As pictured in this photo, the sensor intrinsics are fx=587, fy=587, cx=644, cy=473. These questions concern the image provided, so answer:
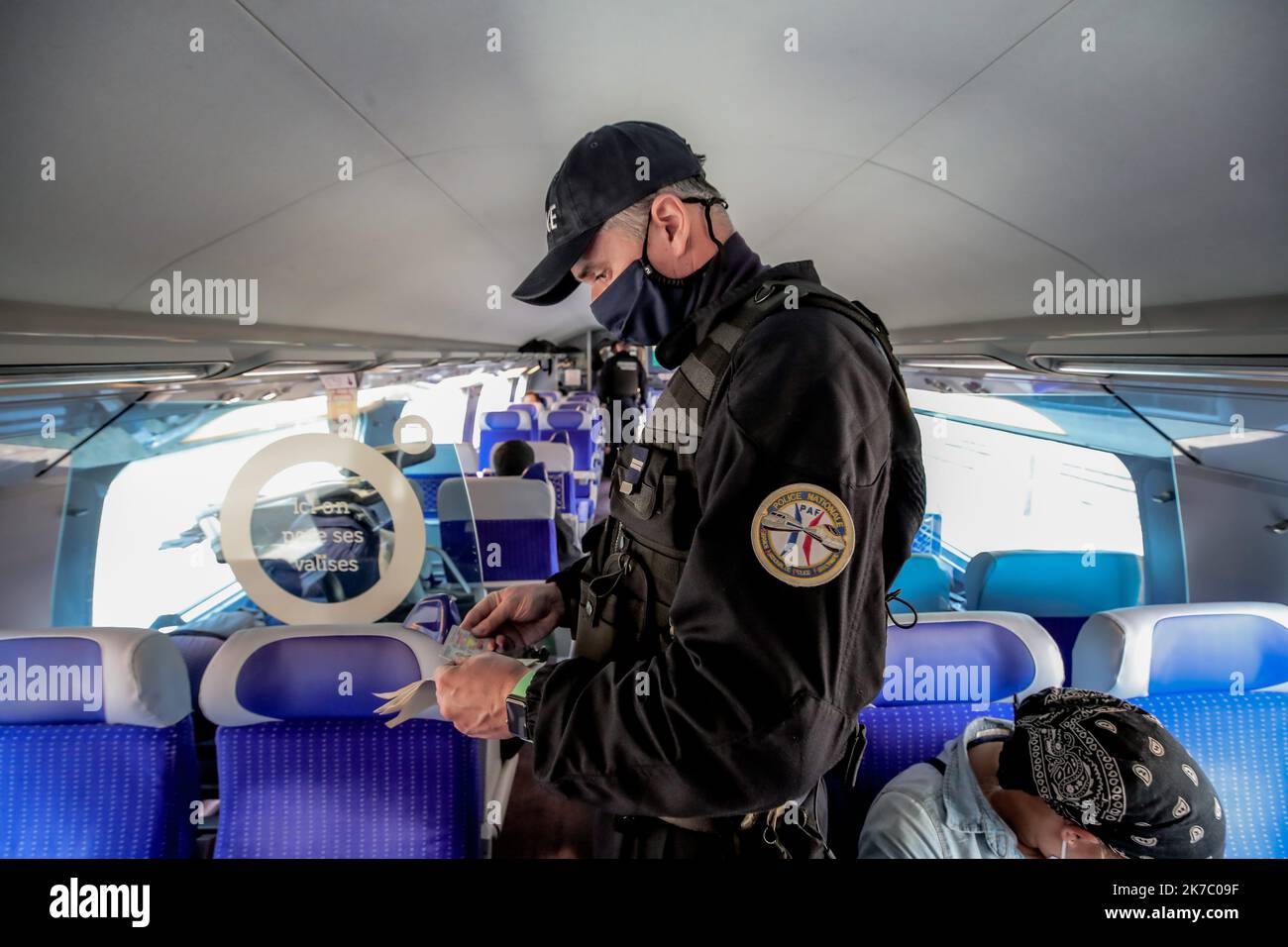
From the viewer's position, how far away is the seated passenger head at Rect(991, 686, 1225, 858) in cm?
146

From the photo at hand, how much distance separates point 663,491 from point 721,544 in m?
0.26

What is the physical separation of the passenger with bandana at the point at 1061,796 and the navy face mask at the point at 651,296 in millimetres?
1438

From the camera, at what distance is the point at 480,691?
3.55ft

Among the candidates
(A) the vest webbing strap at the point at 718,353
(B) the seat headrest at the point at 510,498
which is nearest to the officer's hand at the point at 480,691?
(A) the vest webbing strap at the point at 718,353

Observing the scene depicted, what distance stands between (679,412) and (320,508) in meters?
1.62

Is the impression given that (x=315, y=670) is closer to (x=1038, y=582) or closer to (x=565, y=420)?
(x=1038, y=582)

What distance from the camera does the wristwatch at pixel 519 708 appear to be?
101 cm

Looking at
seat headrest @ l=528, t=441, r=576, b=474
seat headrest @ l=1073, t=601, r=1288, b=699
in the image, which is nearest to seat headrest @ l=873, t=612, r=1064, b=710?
seat headrest @ l=1073, t=601, r=1288, b=699

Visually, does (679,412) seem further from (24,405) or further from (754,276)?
(24,405)

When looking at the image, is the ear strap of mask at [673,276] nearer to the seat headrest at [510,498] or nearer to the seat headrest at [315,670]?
the seat headrest at [315,670]

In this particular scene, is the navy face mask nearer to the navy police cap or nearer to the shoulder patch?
the navy police cap

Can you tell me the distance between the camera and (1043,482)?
5387 mm
